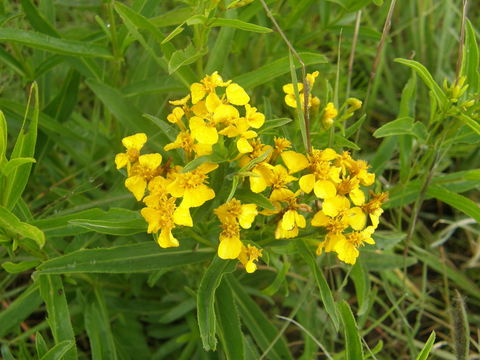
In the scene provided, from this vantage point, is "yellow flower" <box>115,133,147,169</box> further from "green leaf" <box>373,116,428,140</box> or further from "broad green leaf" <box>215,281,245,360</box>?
"green leaf" <box>373,116,428,140</box>

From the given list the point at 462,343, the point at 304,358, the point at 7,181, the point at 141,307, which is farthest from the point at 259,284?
the point at 7,181

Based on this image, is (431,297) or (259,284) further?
(431,297)

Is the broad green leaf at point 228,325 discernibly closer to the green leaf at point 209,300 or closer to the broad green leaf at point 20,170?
the green leaf at point 209,300

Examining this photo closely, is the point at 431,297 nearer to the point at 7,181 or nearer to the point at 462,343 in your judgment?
the point at 462,343

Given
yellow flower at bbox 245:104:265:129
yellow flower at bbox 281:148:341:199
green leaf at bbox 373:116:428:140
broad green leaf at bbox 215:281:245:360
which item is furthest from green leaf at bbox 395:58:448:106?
broad green leaf at bbox 215:281:245:360

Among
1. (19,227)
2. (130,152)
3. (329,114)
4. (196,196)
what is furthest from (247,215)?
(19,227)

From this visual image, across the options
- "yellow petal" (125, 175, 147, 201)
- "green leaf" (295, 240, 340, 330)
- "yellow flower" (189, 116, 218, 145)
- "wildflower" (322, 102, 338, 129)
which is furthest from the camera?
"wildflower" (322, 102, 338, 129)
